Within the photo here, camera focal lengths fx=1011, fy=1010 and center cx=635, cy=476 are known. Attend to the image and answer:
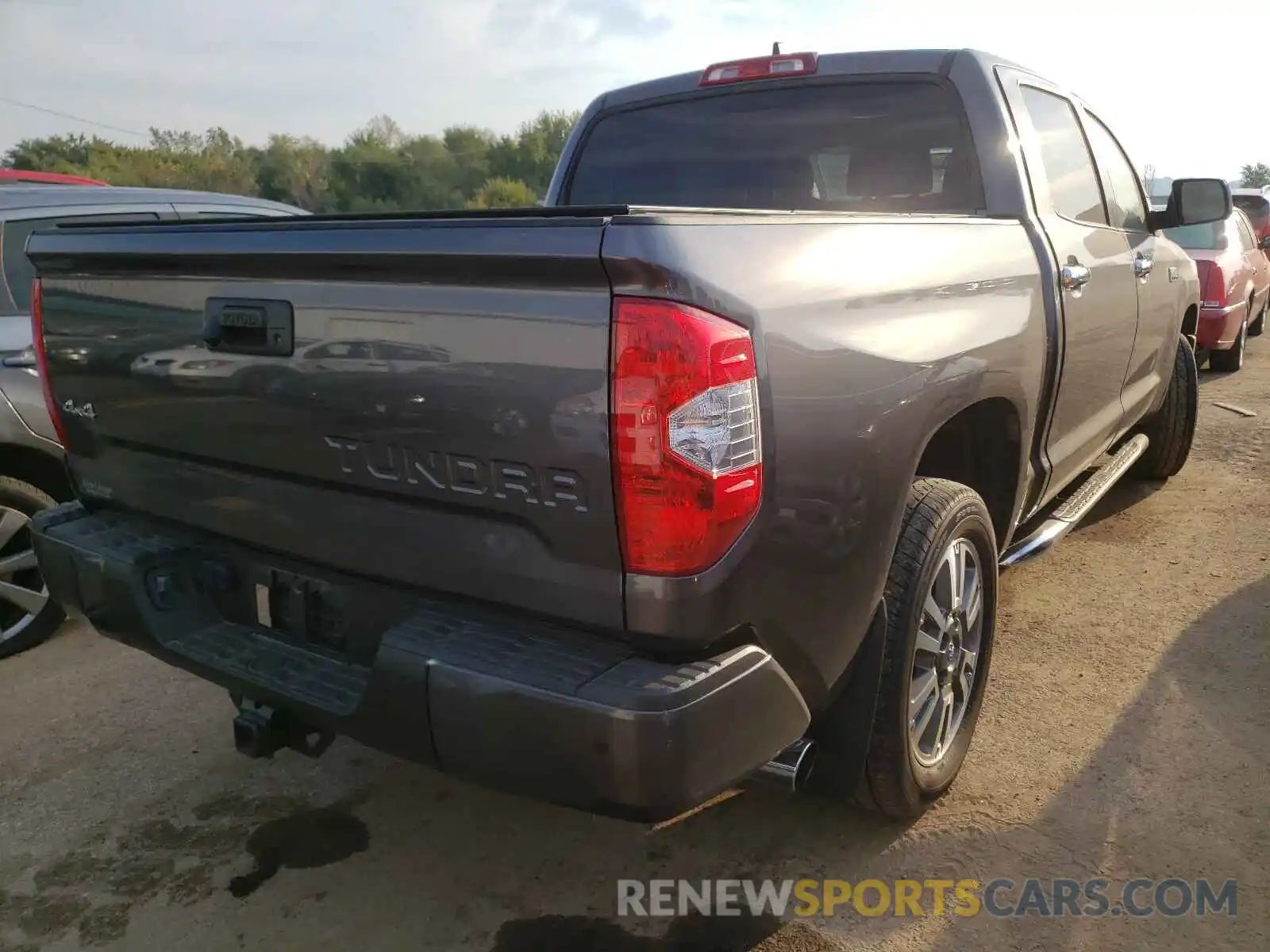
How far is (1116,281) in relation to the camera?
11.9 ft

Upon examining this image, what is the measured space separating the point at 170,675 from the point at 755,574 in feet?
8.76

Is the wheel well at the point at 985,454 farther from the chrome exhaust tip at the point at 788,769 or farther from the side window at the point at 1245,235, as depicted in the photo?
the side window at the point at 1245,235

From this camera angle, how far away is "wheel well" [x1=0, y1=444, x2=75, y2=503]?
3.83 m

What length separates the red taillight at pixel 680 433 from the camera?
1600mm

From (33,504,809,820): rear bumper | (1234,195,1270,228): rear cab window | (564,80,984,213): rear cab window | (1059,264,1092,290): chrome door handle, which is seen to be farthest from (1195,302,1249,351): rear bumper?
(33,504,809,820): rear bumper

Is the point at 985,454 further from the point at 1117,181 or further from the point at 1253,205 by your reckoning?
the point at 1253,205

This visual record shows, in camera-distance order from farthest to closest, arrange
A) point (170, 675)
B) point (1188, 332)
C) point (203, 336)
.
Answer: point (1188, 332), point (170, 675), point (203, 336)

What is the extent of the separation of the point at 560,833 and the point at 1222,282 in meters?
8.09

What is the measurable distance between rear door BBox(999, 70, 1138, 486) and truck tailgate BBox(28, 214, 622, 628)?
1952 millimetres

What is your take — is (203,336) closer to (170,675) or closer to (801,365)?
(801,365)

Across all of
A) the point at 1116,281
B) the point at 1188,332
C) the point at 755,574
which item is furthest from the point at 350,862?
the point at 1188,332

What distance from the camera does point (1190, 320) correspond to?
5559mm

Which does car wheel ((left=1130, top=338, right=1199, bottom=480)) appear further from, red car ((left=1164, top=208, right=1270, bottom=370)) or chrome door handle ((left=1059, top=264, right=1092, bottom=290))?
red car ((left=1164, top=208, right=1270, bottom=370))

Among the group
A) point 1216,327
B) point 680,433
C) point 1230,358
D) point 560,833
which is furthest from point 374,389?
point 1230,358
